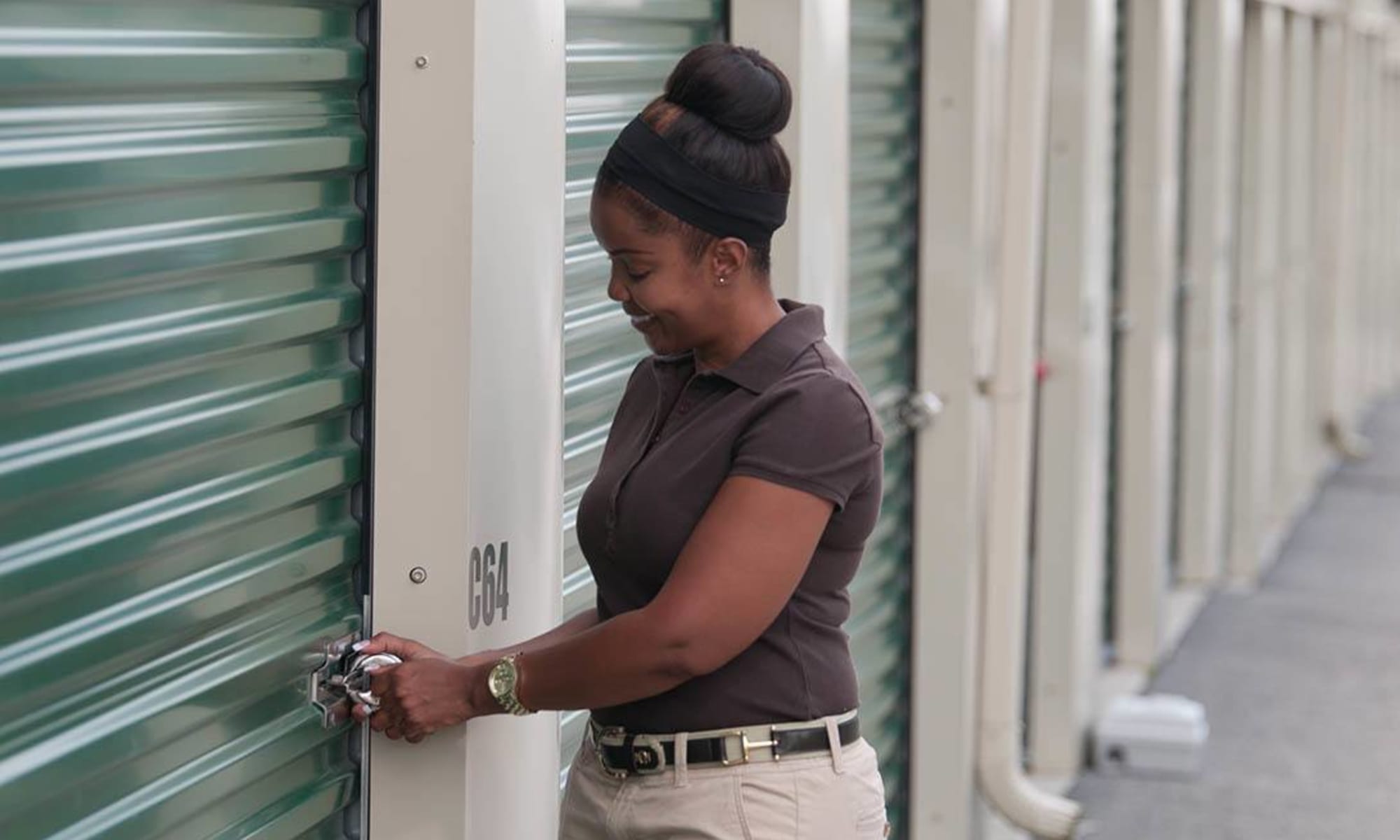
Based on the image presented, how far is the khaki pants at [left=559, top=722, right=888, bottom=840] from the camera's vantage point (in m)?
2.71

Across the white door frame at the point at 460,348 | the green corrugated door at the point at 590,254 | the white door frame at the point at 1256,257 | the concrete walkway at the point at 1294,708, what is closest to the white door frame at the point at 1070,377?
the concrete walkway at the point at 1294,708

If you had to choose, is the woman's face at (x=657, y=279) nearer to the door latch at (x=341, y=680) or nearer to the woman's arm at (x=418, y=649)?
the woman's arm at (x=418, y=649)

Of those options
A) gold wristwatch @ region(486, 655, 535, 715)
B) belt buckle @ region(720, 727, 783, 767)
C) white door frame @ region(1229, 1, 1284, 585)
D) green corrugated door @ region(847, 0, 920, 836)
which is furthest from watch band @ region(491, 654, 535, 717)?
white door frame @ region(1229, 1, 1284, 585)

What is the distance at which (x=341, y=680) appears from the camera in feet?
9.23

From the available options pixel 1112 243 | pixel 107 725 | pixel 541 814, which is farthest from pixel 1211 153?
pixel 107 725

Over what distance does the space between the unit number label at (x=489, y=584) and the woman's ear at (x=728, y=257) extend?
498 mm

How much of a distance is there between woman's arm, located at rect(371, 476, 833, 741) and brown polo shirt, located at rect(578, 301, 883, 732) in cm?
4

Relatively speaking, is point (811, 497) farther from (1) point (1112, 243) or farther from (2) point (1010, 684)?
(1) point (1112, 243)

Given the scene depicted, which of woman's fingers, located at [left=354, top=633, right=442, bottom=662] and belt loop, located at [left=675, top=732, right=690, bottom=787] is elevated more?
woman's fingers, located at [left=354, top=633, right=442, bottom=662]

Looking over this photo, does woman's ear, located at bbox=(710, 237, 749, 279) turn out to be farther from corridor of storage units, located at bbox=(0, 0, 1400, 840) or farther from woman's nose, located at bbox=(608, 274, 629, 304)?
corridor of storage units, located at bbox=(0, 0, 1400, 840)

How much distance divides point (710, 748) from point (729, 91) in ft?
2.50

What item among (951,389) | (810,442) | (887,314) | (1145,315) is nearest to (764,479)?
(810,442)

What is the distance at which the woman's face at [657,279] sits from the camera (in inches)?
104

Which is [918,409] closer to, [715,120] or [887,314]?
[887,314]
